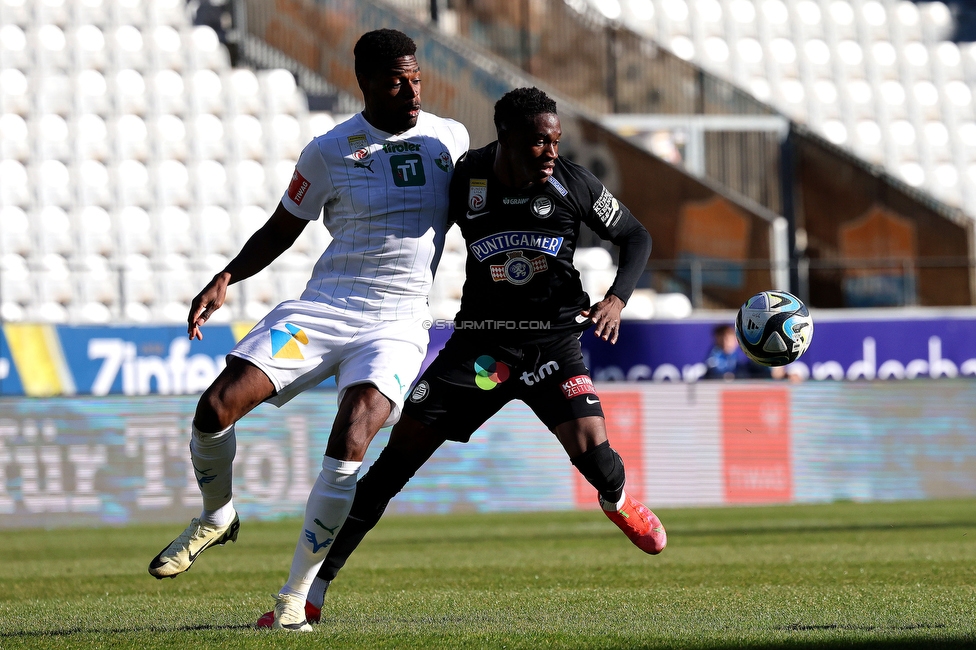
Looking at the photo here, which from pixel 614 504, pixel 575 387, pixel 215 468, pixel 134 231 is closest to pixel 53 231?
pixel 134 231

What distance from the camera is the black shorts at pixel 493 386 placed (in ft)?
17.5

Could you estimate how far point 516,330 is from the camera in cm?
542

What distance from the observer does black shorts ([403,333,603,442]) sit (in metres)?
5.34

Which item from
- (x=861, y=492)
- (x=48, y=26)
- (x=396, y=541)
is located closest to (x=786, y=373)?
(x=861, y=492)

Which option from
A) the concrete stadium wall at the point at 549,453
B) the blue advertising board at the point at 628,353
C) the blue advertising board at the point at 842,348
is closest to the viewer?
the concrete stadium wall at the point at 549,453

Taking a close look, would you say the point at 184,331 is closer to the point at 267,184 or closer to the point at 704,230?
the point at 267,184

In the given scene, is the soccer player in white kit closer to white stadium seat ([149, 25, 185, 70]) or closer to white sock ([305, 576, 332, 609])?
white sock ([305, 576, 332, 609])

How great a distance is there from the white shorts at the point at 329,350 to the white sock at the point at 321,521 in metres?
0.29

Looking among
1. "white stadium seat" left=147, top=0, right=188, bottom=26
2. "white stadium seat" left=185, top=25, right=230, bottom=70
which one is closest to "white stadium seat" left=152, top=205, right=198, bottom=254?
"white stadium seat" left=185, top=25, right=230, bottom=70

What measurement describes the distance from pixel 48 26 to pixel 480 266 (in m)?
14.1

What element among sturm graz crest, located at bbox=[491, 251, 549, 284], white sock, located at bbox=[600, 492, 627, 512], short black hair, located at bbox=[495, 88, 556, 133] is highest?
short black hair, located at bbox=[495, 88, 556, 133]

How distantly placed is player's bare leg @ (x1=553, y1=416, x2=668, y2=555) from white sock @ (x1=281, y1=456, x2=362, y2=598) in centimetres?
96

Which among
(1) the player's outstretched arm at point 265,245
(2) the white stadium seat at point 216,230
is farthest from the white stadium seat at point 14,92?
(1) the player's outstretched arm at point 265,245

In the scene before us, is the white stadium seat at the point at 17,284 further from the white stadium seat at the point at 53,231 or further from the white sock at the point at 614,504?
the white sock at the point at 614,504
